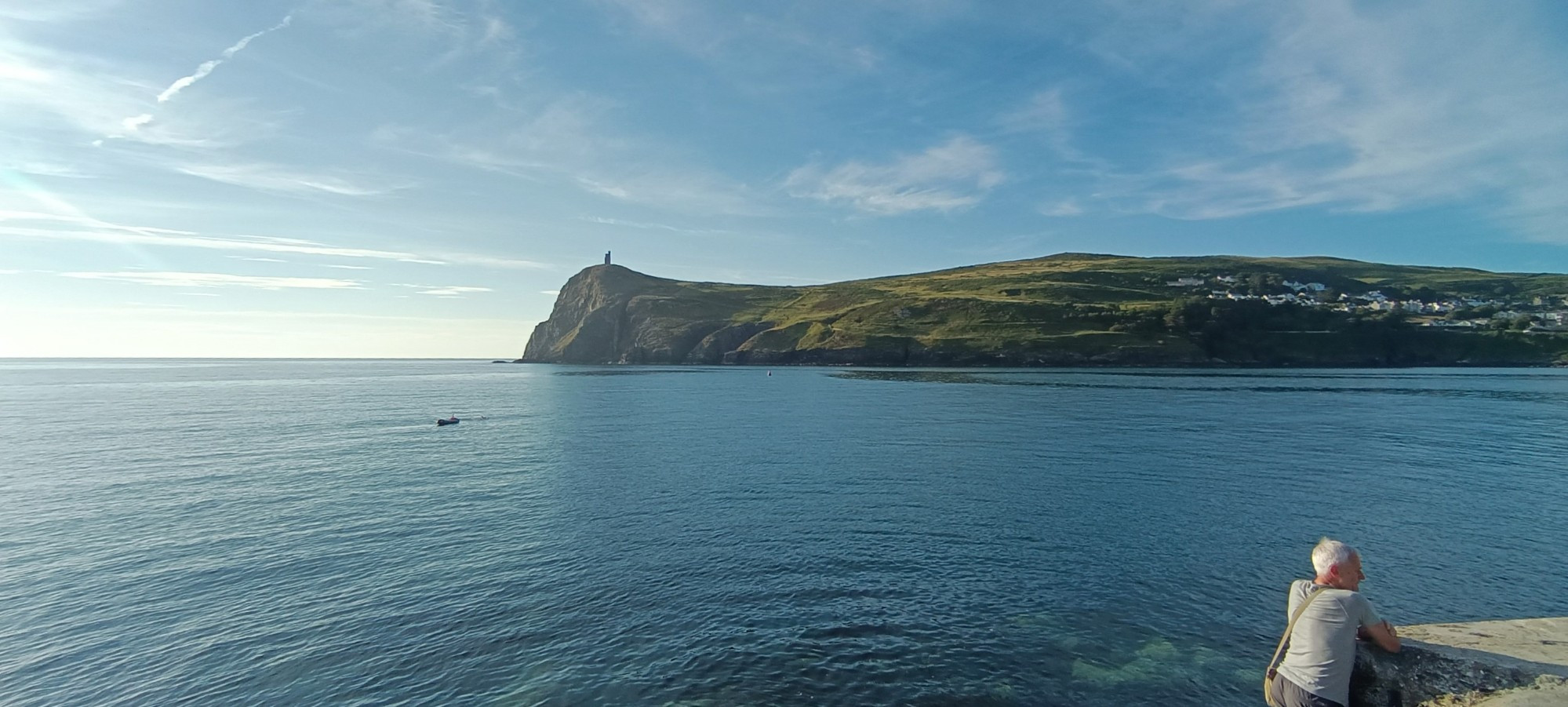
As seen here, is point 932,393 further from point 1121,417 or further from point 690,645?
point 690,645

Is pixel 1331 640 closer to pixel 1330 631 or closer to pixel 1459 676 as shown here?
pixel 1330 631

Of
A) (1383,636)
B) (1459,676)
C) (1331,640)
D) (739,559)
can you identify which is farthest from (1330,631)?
(739,559)

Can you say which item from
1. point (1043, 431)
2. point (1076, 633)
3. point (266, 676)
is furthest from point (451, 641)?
point (1043, 431)

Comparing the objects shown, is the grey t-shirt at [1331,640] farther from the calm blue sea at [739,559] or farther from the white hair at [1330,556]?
the calm blue sea at [739,559]

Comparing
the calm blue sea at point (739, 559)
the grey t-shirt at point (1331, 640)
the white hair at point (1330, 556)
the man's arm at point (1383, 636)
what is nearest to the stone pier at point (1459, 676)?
the man's arm at point (1383, 636)

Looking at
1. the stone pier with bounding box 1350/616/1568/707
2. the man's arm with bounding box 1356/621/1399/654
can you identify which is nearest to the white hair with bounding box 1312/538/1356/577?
the man's arm with bounding box 1356/621/1399/654
